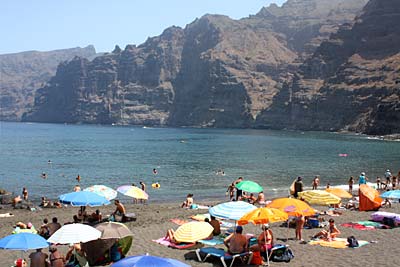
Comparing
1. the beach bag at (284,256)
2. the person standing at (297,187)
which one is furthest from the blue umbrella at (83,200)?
the person standing at (297,187)

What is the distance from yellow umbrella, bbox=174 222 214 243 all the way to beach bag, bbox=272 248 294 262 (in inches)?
99.3

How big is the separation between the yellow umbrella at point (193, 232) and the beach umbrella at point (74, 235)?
3.63 m

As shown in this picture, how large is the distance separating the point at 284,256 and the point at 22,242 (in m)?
8.81

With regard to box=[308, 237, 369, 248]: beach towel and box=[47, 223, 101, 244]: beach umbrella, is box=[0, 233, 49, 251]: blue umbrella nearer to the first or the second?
box=[47, 223, 101, 244]: beach umbrella

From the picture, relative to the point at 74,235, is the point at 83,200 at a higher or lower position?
lower

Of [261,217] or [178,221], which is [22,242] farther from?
[178,221]

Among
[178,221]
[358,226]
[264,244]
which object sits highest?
Result: [264,244]

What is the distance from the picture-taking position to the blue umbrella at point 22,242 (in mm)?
13781

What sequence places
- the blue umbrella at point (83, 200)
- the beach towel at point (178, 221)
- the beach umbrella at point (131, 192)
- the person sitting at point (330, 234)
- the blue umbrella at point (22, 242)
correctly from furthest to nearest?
the beach umbrella at point (131, 192) < the beach towel at point (178, 221) < the blue umbrella at point (83, 200) < the person sitting at point (330, 234) < the blue umbrella at point (22, 242)

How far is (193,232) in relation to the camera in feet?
57.5

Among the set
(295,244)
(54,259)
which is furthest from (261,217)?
(54,259)

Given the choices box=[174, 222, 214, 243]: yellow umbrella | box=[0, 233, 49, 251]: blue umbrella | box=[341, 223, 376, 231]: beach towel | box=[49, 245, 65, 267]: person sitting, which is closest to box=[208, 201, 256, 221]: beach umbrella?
box=[174, 222, 214, 243]: yellow umbrella

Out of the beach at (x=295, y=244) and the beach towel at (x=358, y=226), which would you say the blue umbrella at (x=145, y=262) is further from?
the beach towel at (x=358, y=226)

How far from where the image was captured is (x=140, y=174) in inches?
2415
